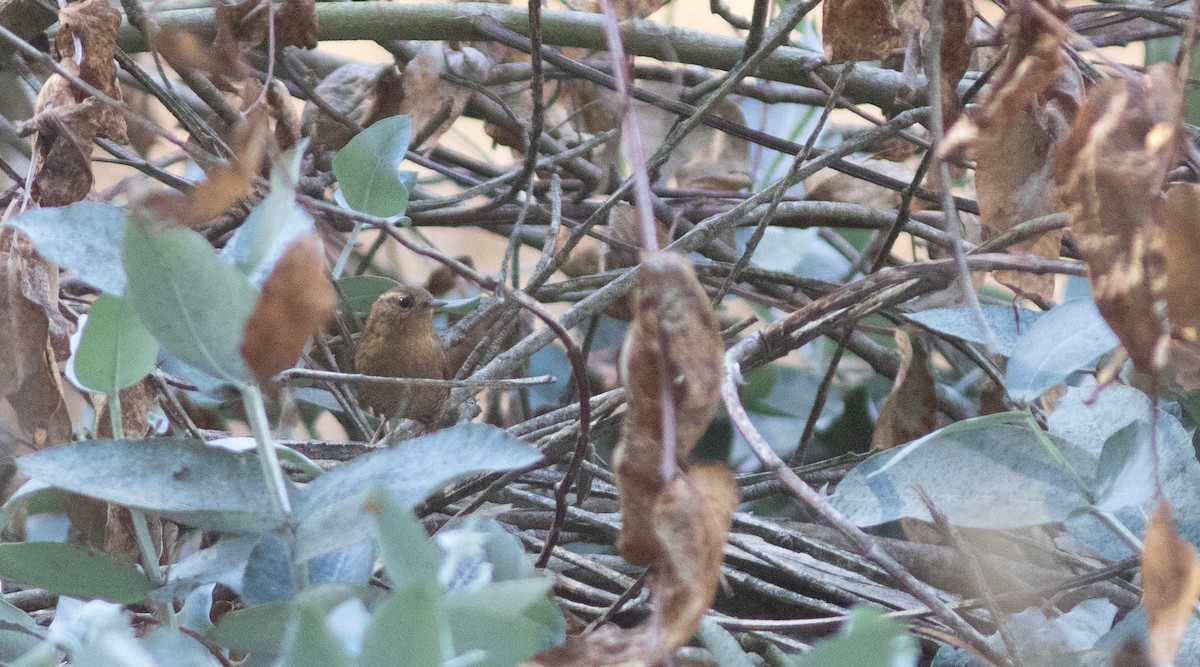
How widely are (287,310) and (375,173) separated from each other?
336 millimetres

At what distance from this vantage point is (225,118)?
0.75 meters

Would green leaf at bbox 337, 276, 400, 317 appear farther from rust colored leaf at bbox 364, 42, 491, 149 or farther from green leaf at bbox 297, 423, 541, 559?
green leaf at bbox 297, 423, 541, 559

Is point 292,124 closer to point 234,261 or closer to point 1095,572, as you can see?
point 234,261

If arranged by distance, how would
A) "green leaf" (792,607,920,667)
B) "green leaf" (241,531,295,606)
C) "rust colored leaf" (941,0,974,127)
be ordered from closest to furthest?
"green leaf" (792,607,920,667) → "green leaf" (241,531,295,606) → "rust colored leaf" (941,0,974,127)

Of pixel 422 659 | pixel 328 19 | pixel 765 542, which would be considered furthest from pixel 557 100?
pixel 422 659

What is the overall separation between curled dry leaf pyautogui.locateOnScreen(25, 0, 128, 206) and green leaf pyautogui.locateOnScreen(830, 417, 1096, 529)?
389 millimetres

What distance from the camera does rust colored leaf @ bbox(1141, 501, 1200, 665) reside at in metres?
0.24

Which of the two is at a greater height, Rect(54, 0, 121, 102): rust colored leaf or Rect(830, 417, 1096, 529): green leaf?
Rect(54, 0, 121, 102): rust colored leaf

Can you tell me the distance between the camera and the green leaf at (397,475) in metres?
0.29

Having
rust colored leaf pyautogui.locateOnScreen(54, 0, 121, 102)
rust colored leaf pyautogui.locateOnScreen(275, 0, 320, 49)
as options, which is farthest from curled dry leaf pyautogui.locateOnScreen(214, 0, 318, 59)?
rust colored leaf pyautogui.locateOnScreen(54, 0, 121, 102)

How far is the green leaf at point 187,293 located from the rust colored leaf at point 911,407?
1.45 feet

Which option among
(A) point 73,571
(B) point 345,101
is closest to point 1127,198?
(A) point 73,571

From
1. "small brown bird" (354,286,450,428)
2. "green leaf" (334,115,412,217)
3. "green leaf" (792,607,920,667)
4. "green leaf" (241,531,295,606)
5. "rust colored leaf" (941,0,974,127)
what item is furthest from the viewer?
"small brown bird" (354,286,450,428)

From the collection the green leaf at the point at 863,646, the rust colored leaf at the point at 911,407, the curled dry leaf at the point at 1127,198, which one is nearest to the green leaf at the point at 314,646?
the green leaf at the point at 863,646
